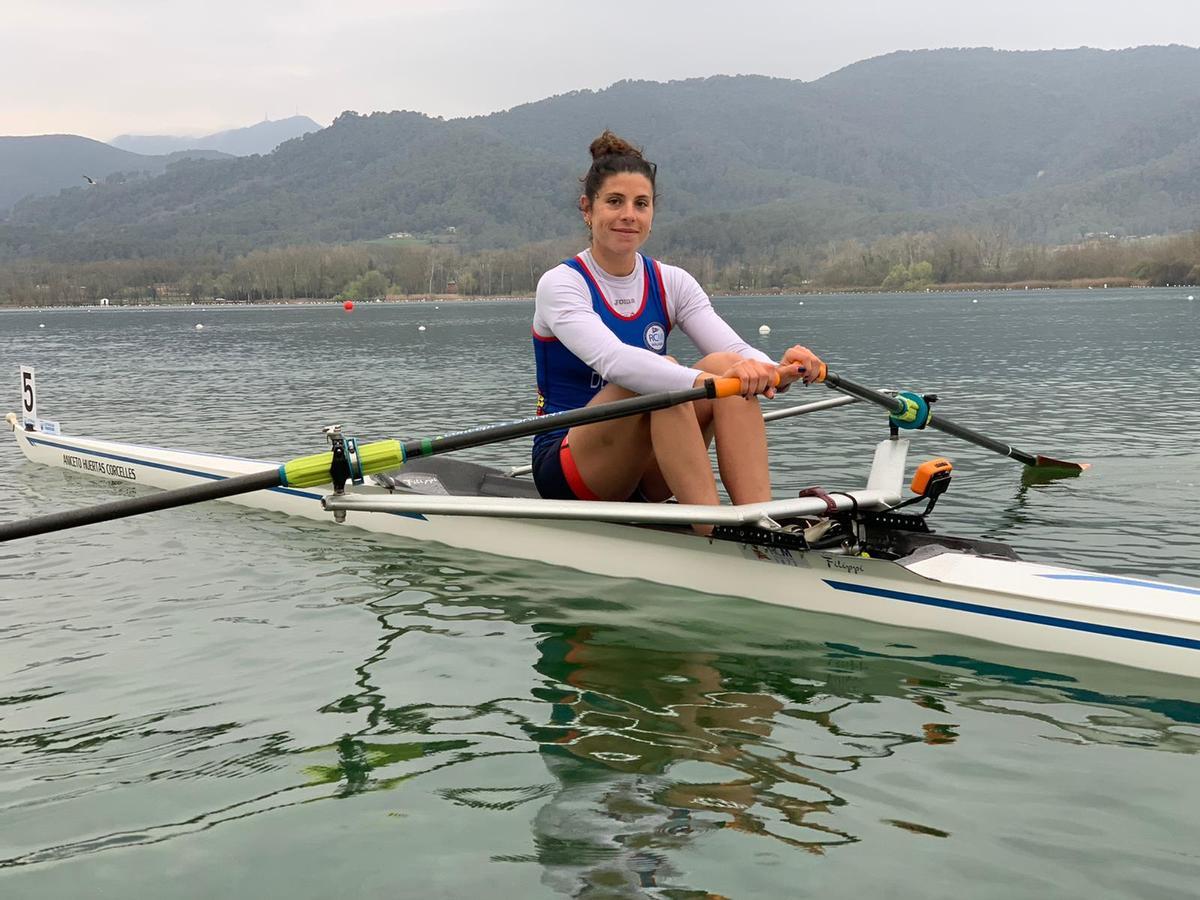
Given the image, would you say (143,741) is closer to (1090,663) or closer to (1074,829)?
(1074,829)

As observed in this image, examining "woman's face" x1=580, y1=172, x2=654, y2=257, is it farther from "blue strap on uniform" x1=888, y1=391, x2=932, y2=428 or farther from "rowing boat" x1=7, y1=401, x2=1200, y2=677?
"blue strap on uniform" x1=888, y1=391, x2=932, y2=428

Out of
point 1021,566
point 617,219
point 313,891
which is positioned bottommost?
point 313,891

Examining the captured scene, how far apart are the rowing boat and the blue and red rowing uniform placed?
0.27 m

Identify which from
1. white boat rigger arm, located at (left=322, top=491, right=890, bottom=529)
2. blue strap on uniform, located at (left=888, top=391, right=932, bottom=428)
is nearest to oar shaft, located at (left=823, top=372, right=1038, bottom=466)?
blue strap on uniform, located at (left=888, top=391, right=932, bottom=428)

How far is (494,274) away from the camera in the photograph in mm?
184500

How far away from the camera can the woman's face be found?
17.4ft

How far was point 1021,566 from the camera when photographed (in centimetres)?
492

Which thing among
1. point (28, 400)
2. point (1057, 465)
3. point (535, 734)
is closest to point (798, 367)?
point (535, 734)

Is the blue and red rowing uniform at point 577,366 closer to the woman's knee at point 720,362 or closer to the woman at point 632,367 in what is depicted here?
the woman at point 632,367

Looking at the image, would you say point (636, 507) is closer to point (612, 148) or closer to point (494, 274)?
point (612, 148)

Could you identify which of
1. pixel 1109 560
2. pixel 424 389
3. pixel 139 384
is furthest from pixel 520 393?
pixel 1109 560

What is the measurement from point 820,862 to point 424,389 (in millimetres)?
21855

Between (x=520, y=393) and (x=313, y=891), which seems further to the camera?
(x=520, y=393)

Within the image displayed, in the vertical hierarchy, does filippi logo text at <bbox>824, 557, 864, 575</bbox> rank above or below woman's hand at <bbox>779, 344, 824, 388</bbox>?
below
